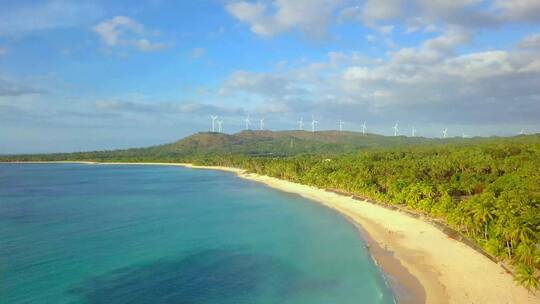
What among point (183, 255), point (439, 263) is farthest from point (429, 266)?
point (183, 255)

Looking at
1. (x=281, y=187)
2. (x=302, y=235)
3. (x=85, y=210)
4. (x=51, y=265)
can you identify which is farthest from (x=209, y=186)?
(x=51, y=265)

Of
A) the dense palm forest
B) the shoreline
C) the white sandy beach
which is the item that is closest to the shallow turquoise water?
the shoreline

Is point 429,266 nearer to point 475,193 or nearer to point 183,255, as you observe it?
point 183,255

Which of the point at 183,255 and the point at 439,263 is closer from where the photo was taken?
the point at 439,263

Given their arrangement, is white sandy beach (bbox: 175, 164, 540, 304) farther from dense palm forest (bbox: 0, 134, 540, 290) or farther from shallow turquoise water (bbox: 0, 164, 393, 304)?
shallow turquoise water (bbox: 0, 164, 393, 304)

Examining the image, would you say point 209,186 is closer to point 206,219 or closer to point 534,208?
point 206,219
